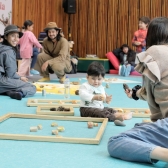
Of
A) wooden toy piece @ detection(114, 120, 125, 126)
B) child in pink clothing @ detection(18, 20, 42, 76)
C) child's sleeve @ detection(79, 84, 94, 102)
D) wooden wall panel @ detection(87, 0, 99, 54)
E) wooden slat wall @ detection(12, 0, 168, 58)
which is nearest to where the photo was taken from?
wooden toy piece @ detection(114, 120, 125, 126)

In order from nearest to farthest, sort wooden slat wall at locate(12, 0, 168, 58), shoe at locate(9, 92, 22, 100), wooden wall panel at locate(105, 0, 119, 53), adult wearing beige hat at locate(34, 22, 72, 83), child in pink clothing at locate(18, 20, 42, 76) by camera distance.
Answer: shoe at locate(9, 92, 22, 100)
adult wearing beige hat at locate(34, 22, 72, 83)
child in pink clothing at locate(18, 20, 42, 76)
wooden slat wall at locate(12, 0, 168, 58)
wooden wall panel at locate(105, 0, 119, 53)

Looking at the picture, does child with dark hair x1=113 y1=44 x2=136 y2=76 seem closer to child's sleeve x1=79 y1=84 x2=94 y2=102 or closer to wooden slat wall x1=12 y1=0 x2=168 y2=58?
wooden slat wall x1=12 y1=0 x2=168 y2=58

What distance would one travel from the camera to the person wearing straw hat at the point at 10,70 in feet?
14.5

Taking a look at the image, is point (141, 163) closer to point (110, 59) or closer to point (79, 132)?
point (79, 132)

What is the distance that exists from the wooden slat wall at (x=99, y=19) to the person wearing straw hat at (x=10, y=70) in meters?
4.53

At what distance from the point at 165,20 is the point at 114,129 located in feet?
3.23

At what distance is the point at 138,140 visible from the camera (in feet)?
6.55

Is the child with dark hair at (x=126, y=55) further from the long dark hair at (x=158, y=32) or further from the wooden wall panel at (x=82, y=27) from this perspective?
the long dark hair at (x=158, y=32)

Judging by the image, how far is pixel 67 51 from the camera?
6086mm

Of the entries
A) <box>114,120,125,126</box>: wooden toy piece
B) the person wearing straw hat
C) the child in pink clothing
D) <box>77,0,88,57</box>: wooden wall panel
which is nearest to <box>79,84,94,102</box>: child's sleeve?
<box>114,120,125,126</box>: wooden toy piece

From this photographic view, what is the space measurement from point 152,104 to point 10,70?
8.89 ft

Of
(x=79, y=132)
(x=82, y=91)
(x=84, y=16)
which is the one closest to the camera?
(x=79, y=132)

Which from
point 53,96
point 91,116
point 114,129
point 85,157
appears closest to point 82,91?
point 91,116

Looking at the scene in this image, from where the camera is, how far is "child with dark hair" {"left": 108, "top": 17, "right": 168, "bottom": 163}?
1.95 metres
